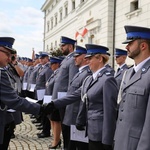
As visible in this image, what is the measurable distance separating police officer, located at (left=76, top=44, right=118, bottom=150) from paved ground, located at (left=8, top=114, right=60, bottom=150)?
8.35 ft

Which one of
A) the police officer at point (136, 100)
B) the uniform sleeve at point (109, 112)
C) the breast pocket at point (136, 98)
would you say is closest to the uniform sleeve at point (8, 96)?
the uniform sleeve at point (109, 112)

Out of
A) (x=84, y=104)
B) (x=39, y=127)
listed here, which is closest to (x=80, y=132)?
(x=84, y=104)

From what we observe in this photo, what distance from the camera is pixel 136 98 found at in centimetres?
247

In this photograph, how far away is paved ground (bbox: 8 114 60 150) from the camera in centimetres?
582

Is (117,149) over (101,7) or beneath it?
beneath

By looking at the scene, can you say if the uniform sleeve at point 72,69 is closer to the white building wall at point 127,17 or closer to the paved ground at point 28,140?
the paved ground at point 28,140

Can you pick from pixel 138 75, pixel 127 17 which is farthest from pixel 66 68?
pixel 127 17

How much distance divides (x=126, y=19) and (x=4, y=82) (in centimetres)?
1380

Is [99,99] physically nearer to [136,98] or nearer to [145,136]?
[136,98]

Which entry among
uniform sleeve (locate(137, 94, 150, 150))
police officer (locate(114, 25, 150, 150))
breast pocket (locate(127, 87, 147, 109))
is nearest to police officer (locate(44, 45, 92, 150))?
police officer (locate(114, 25, 150, 150))

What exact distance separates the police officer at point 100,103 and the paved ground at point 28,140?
254 centimetres

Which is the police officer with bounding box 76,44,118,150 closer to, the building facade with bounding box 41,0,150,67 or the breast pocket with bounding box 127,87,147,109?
the breast pocket with bounding box 127,87,147,109

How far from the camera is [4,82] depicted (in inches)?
127

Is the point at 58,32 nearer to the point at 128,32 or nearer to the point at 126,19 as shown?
the point at 126,19
